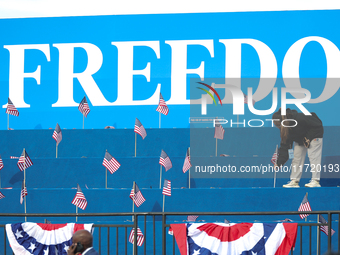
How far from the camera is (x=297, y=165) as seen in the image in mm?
9648

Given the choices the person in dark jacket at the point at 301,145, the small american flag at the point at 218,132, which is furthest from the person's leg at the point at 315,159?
the small american flag at the point at 218,132

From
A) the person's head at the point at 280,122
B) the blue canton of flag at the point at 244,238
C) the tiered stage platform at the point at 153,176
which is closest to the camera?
the blue canton of flag at the point at 244,238

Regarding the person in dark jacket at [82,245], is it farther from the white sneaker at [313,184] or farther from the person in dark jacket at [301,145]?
the white sneaker at [313,184]

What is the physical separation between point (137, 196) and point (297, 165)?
3.90 m

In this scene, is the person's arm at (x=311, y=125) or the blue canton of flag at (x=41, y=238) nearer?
the blue canton of flag at (x=41, y=238)

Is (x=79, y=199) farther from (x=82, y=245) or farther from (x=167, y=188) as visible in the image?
(x=82, y=245)

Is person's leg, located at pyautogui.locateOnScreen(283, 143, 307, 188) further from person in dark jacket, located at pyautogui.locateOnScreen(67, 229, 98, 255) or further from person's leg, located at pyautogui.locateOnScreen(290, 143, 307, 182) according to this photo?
person in dark jacket, located at pyautogui.locateOnScreen(67, 229, 98, 255)

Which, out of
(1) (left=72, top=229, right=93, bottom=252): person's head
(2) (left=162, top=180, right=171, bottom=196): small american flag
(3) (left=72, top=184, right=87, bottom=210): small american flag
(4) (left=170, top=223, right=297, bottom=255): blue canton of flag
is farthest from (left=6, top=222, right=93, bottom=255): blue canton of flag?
(2) (left=162, top=180, right=171, bottom=196): small american flag

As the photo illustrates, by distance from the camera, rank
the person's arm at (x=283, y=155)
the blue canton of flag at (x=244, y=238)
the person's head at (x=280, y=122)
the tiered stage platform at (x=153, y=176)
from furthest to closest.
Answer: the person's head at (x=280, y=122) → the person's arm at (x=283, y=155) → the tiered stage platform at (x=153, y=176) → the blue canton of flag at (x=244, y=238)

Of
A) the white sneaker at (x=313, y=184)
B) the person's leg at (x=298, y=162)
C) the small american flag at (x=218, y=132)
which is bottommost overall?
the white sneaker at (x=313, y=184)

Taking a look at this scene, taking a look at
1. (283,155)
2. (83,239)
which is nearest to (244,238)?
(83,239)

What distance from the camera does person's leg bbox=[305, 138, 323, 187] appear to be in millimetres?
9523

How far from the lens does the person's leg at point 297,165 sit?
9570 mm

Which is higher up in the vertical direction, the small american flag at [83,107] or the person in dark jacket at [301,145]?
the small american flag at [83,107]
